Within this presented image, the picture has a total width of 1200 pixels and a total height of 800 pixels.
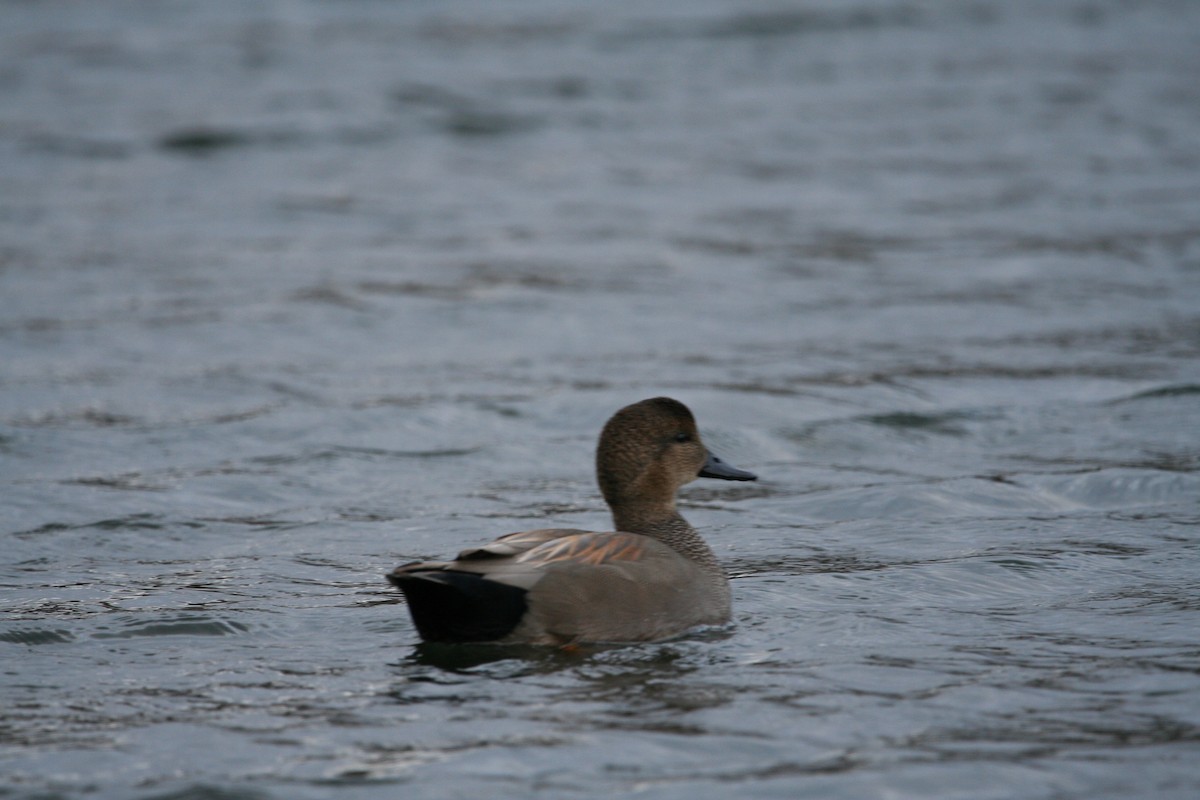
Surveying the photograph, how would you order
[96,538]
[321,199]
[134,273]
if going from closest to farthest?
[96,538], [134,273], [321,199]

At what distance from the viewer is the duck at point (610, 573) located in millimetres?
6418

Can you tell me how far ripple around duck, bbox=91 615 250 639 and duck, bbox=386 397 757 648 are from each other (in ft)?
Answer: 2.43

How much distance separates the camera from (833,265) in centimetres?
1662

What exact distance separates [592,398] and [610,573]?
208 inches

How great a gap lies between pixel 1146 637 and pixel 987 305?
8.30 m

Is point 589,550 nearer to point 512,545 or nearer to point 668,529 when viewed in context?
point 512,545

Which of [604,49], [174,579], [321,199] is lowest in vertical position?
[174,579]

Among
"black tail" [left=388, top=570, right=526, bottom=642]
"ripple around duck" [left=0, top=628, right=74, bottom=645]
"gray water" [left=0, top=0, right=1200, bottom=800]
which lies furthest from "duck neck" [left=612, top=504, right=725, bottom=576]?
"ripple around duck" [left=0, top=628, right=74, bottom=645]

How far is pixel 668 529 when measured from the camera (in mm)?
7281

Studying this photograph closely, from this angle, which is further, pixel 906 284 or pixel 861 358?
pixel 906 284

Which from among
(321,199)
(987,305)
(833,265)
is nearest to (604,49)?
(321,199)

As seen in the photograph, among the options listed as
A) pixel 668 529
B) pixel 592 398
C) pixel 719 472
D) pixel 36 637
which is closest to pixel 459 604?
pixel 668 529

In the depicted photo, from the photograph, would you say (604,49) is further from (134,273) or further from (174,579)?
(174,579)

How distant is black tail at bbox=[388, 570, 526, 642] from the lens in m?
6.32
